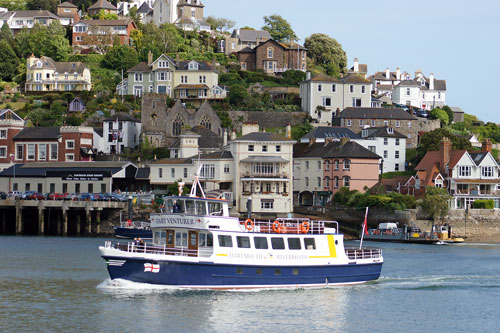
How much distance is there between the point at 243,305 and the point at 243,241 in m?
4.85

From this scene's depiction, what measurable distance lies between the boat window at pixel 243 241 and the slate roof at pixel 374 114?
78.1m

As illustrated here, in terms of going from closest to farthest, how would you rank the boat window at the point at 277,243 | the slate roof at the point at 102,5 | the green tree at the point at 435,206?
1. the boat window at the point at 277,243
2. the green tree at the point at 435,206
3. the slate roof at the point at 102,5

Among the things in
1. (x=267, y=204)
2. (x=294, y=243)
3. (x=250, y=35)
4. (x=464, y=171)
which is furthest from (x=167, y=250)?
(x=250, y=35)

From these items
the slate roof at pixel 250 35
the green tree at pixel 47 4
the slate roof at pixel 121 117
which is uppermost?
the green tree at pixel 47 4

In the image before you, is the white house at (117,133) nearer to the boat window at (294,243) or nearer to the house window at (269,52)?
the house window at (269,52)

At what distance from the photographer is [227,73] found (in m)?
151

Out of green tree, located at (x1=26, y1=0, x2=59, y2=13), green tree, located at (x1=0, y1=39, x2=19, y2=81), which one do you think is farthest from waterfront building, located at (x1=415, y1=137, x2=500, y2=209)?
green tree, located at (x1=26, y1=0, x2=59, y2=13)

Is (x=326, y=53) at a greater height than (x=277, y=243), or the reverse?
(x=326, y=53)

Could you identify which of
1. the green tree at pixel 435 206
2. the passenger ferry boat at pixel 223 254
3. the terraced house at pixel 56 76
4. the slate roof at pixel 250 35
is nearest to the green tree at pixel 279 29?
the slate roof at pixel 250 35

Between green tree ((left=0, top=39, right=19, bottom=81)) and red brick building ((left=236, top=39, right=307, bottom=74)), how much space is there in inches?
1438

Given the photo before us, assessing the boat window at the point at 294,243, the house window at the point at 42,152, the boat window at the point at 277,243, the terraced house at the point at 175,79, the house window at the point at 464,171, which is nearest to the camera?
the boat window at the point at 277,243

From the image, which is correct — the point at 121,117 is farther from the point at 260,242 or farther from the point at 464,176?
the point at 260,242

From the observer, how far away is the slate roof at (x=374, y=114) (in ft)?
431

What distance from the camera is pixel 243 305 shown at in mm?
51250
